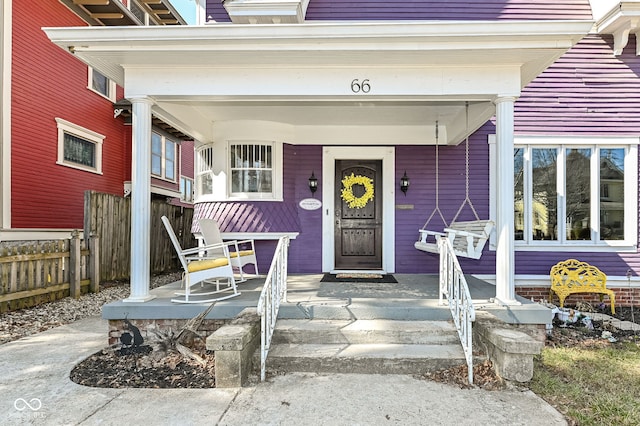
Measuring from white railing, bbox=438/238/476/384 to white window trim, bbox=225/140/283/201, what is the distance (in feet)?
9.74

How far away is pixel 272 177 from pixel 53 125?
584 cm

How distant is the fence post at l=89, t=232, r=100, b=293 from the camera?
263 inches

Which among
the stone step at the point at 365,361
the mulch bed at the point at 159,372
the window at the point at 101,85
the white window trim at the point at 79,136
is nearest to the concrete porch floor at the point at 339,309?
the mulch bed at the point at 159,372

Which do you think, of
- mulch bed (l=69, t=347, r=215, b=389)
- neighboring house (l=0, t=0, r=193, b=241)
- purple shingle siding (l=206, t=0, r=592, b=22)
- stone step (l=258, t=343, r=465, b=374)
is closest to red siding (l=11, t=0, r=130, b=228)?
neighboring house (l=0, t=0, r=193, b=241)

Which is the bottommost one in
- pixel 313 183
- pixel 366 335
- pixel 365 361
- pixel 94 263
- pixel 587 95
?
pixel 365 361

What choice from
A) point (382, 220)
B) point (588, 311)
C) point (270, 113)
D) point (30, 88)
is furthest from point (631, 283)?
point (30, 88)

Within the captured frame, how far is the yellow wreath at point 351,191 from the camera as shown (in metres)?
6.58

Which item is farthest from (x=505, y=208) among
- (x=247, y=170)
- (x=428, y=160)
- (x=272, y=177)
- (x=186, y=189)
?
(x=186, y=189)

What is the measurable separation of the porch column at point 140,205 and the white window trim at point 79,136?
6049 millimetres

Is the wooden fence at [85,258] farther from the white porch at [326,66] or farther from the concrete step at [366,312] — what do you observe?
the concrete step at [366,312]

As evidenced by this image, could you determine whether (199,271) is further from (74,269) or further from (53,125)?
(53,125)

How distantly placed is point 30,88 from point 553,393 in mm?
10108

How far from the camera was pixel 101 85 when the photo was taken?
10422 millimetres

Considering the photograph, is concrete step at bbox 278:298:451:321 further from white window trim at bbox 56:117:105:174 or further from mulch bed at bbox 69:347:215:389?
white window trim at bbox 56:117:105:174
